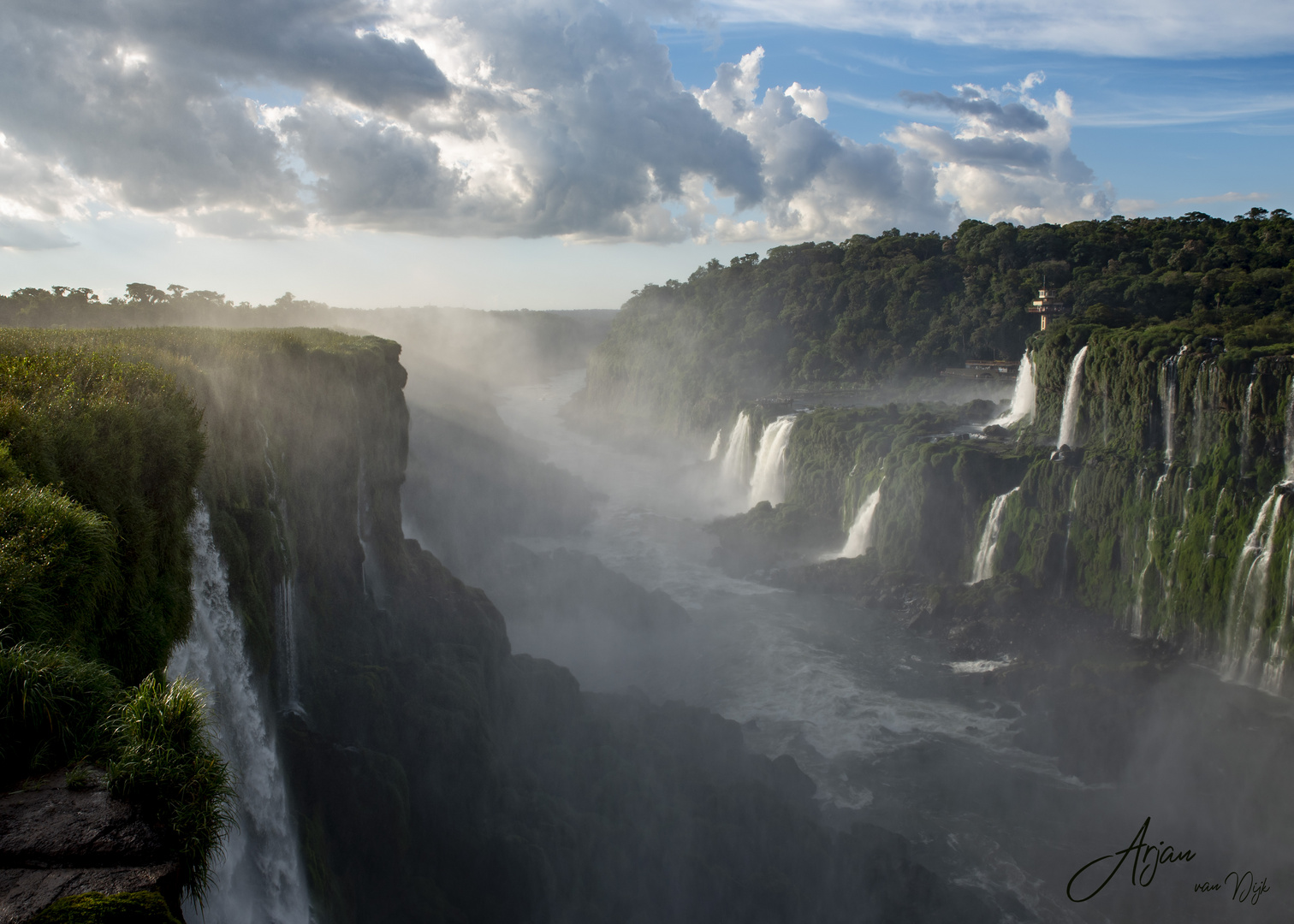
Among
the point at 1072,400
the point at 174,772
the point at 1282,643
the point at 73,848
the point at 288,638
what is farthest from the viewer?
the point at 1072,400

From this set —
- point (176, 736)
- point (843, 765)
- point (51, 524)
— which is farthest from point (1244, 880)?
point (51, 524)

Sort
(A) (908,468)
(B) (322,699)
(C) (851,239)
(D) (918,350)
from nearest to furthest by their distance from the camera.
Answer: (B) (322,699)
(A) (908,468)
(D) (918,350)
(C) (851,239)

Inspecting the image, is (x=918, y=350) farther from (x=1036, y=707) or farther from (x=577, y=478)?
(x=1036, y=707)

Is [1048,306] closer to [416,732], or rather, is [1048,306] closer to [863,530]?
[863,530]

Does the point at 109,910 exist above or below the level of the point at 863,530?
above

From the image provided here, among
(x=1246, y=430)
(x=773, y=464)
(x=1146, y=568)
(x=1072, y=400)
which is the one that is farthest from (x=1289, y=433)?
(x=773, y=464)

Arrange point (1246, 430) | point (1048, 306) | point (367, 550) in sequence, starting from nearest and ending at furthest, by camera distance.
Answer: point (367, 550), point (1246, 430), point (1048, 306)

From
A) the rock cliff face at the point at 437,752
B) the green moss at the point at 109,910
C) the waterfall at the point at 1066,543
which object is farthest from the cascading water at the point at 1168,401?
the green moss at the point at 109,910
